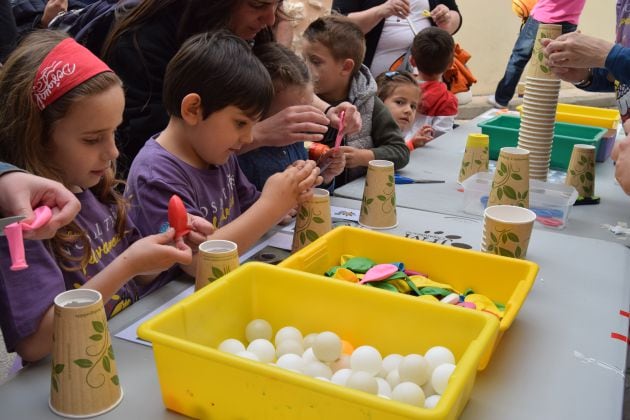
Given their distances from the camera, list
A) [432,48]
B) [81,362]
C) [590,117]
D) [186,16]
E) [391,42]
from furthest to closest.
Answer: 1. [391,42]
2. [432,48]
3. [590,117]
4. [186,16]
5. [81,362]

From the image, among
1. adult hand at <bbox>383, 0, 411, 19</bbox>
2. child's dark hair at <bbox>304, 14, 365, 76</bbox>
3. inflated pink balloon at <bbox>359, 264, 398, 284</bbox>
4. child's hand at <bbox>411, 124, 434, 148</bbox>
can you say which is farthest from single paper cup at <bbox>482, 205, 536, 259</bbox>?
adult hand at <bbox>383, 0, 411, 19</bbox>

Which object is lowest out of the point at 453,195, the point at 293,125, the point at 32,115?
the point at 453,195

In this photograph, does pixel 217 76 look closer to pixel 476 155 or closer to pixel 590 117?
pixel 476 155

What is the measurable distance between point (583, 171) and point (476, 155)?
0.94 feet

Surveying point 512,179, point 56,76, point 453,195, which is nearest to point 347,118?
point 453,195

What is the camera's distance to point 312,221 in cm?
120

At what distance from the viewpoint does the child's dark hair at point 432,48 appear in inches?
109

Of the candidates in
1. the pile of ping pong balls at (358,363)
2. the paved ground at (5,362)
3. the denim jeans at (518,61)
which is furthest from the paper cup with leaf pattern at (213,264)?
the denim jeans at (518,61)

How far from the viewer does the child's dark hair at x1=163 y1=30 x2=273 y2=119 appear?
1238mm

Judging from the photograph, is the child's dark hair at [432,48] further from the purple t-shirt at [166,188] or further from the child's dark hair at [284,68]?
the purple t-shirt at [166,188]

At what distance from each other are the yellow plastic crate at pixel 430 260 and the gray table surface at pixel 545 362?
0.22ft

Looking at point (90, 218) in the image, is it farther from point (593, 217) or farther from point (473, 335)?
point (593, 217)

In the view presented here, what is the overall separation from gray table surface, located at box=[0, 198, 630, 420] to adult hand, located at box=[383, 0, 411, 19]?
1.63 meters

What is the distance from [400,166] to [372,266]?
91 cm
